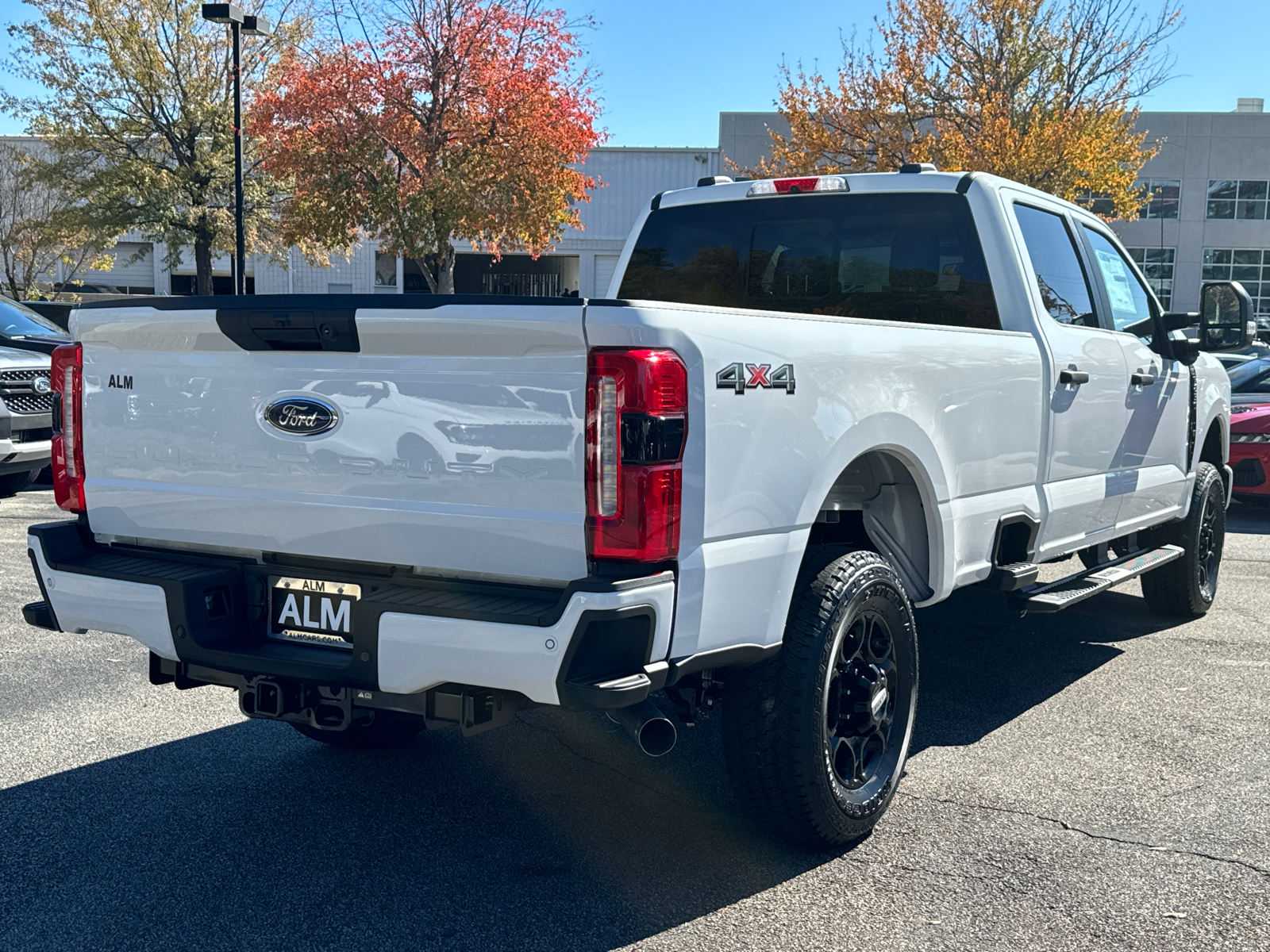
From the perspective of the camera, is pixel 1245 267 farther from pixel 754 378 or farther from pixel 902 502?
pixel 754 378

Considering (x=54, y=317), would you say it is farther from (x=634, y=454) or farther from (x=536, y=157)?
(x=634, y=454)

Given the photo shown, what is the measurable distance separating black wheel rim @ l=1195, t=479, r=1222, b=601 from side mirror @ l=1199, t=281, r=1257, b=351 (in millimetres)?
878

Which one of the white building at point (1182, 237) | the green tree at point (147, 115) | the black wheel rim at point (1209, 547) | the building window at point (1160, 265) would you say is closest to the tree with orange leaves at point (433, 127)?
the green tree at point (147, 115)

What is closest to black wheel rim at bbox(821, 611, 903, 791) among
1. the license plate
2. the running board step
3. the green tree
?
the running board step

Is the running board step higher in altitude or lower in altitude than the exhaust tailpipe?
lower

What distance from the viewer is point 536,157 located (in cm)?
2356

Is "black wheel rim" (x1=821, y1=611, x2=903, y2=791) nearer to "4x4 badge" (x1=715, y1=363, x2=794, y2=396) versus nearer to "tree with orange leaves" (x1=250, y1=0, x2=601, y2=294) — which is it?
"4x4 badge" (x1=715, y1=363, x2=794, y2=396)

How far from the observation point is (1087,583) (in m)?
5.08

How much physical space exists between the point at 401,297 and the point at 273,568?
0.84 meters

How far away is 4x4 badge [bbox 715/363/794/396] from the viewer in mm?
2938

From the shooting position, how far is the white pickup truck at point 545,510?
110 inches

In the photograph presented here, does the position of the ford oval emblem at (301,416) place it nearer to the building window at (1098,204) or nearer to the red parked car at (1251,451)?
the red parked car at (1251,451)

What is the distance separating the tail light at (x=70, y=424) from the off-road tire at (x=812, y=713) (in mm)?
2016

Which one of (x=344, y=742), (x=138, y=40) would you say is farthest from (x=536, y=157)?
(x=344, y=742)
